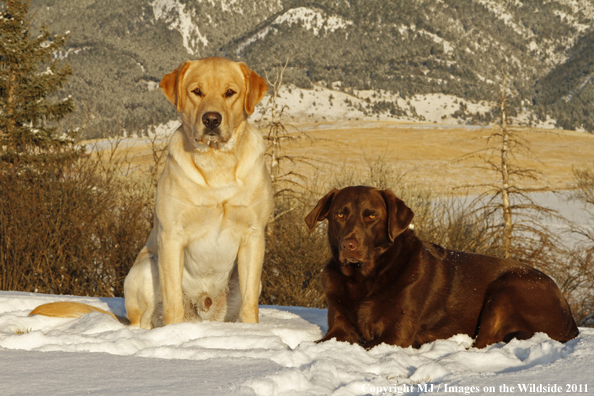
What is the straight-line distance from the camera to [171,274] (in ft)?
14.8

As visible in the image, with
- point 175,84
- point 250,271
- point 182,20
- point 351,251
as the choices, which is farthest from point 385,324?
point 182,20

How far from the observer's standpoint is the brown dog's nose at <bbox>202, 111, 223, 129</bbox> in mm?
4401

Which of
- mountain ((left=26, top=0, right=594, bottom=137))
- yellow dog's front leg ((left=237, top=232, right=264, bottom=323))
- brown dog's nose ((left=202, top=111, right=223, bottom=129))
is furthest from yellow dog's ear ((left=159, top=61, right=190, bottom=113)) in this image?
mountain ((left=26, top=0, right=594, bottom=137))

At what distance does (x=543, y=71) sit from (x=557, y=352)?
628ft

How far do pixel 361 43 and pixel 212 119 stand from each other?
561 feet

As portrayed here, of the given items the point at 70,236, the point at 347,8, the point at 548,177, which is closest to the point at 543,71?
the point at 347,8

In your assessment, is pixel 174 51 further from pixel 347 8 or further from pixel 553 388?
pixel 553 388

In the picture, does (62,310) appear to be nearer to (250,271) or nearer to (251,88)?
(250,271)

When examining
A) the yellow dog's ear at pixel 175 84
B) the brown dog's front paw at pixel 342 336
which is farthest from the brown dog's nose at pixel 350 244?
the yellow dog's ear at pixel 175 84

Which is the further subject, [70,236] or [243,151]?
[70,236]

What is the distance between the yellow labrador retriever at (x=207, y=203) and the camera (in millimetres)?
4488

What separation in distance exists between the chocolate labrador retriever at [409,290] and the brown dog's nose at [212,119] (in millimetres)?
1055

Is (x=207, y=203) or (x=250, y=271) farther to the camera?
(x=250, y=271)

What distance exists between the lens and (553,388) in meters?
2.60
